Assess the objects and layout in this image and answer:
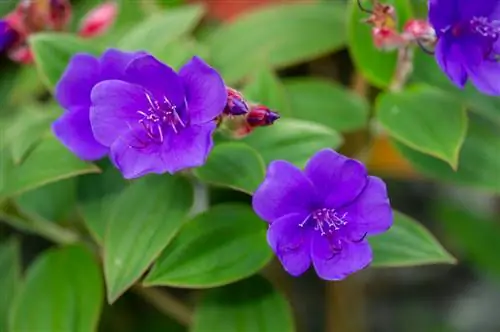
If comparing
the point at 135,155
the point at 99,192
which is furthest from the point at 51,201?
the point at 135,155

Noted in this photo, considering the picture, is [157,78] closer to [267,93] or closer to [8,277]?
[267,93]

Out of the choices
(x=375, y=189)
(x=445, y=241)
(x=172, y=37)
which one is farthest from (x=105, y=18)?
(x=445, y=241)

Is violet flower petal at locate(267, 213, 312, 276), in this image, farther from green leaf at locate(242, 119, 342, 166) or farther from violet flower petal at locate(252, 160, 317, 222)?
green leaf at locate(242, 119, 342, 166)

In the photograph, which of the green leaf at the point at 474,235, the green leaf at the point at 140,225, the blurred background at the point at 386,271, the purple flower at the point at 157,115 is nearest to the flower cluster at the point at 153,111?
the purple flower at the point at 157,115

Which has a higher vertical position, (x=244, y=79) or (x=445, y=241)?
(x=244, y=79)

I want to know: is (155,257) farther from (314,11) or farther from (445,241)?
(445,241)

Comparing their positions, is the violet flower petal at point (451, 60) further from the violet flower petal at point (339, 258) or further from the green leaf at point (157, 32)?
the green leaf at point (157, 32)
